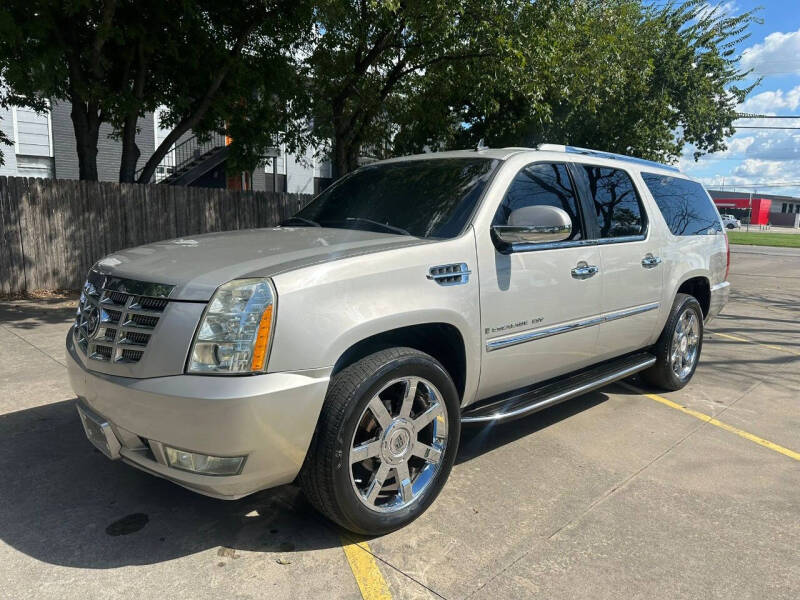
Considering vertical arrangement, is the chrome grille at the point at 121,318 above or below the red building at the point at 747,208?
below

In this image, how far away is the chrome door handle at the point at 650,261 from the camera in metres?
4.62

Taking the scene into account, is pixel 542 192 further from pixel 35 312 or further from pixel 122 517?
pixel 35 312

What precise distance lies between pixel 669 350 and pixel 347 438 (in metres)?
3.53

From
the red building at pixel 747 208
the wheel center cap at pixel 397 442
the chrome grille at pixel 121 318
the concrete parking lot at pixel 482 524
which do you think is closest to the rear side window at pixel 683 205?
the concrete parking lot at pixel 482 524

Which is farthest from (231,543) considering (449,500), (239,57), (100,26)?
(239,57)

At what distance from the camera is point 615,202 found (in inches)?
178

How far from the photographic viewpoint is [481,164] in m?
3.86

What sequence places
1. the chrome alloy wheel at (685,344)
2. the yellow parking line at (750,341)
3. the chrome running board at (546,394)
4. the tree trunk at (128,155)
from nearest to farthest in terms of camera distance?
the chrome running board at (546,394) < the chrome alloy wheel at (685,344) < the yellow parking line at (750,341) < the tree trunk at (128,155)

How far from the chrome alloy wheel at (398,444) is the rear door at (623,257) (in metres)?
1.67

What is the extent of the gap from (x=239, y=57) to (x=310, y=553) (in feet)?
30.5

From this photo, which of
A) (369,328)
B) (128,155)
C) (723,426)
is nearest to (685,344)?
(723,426)

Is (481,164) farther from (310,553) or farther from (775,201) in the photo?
(775,201)

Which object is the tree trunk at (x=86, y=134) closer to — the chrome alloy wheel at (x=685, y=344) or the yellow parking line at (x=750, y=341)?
the chrome alloy wheel at (x=685, y=344)

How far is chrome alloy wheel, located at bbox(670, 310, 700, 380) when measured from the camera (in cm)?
528
